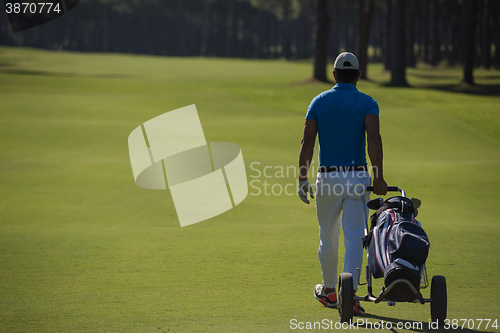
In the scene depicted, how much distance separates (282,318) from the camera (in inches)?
175

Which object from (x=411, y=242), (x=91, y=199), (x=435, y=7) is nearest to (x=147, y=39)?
(x=435, y=7)

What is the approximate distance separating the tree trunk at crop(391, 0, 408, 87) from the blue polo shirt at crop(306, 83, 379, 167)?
2839 cm

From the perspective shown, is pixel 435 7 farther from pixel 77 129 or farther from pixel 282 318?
pixel 282 318

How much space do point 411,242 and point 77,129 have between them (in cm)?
1542

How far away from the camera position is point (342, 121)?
461cm

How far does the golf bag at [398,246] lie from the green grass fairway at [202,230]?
1.86 feet

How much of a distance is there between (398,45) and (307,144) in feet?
95.3

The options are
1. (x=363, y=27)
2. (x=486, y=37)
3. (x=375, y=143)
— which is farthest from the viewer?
(x=486, y=37)

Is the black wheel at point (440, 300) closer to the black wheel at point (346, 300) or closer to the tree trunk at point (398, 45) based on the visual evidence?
the black wheel at point (346, 300)

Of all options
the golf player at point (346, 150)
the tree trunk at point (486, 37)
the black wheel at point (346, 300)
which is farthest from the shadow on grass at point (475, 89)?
the black wheel at point (346, 300)

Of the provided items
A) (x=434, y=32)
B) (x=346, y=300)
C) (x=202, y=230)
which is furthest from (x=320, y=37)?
(x=346, y=300)

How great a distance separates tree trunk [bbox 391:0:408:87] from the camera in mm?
31016

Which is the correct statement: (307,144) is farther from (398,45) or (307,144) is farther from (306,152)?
(398,45)

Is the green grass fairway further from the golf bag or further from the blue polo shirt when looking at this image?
the blue polo shirt
